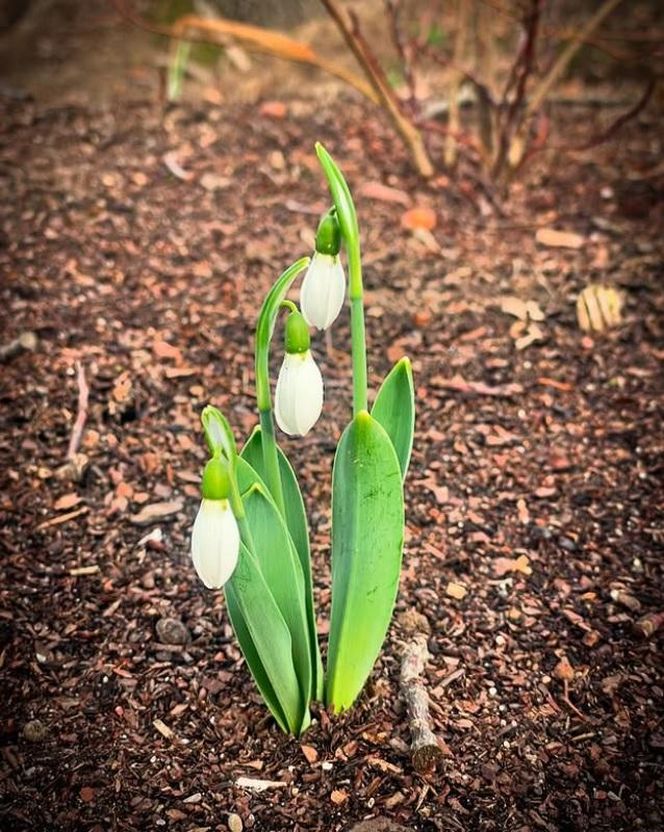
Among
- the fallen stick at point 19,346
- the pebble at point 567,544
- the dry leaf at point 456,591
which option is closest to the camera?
the dry leaf at point 456,591

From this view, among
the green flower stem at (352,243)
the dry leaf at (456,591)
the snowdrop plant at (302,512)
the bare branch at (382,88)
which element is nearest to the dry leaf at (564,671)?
the dry leaf at (456,591)

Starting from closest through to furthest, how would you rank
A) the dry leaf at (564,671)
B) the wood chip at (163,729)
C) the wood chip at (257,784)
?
the wood chip at (257,784)
the wood chip at (163,729)
the dry leaf at (564,671)

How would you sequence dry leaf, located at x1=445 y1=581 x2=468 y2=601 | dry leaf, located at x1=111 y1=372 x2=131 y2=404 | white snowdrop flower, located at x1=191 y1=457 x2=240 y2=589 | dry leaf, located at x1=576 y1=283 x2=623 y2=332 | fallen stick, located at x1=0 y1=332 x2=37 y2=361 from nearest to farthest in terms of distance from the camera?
white snowdrop flower, located at x1=191 y1=457 x2=240 y2=589 < dry leaf, located at x1=445 y1=581 x2=468 y2=601 < dry leaf, located at x1=111 y1=372 x2=131 y2=404 < fallen stick, located at x1=0 y1=332 x2=37 y2=361 < dry leaf, located at x1=576 y1=283 x2=623 y2=332

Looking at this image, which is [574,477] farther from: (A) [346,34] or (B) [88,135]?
(B) [88,135]

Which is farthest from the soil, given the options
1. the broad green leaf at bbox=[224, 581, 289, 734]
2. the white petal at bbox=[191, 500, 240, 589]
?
the white petal at bbox=[191, 500, 240, 589]

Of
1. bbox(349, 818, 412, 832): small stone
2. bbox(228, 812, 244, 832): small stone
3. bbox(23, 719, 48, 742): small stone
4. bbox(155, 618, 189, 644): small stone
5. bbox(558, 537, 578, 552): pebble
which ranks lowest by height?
bbox(349, 818, 412, 832): small stone

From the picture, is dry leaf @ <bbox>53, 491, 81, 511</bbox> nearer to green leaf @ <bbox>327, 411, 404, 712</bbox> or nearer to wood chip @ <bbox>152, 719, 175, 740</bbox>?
wood chip @ <bbox>152, 719, 175, 740</bbox>

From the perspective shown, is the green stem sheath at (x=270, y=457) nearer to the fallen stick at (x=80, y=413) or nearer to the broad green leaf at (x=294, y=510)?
the broad green leaf at (x=294, y=510)
